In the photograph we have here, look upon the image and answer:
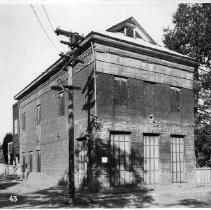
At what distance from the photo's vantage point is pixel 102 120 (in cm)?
1739

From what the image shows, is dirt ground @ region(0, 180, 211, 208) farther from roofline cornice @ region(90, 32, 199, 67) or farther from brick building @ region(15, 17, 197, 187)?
roofline cornice @ region(90, 32, 199, 67)

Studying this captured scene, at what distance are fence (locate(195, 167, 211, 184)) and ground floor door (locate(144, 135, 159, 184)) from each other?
133 inches

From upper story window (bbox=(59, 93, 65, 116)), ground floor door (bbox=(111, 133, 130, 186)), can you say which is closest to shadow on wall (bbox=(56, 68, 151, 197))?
ground floor door (bbox=(111, 133, 130, 186))

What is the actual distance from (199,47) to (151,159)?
15.4 meters

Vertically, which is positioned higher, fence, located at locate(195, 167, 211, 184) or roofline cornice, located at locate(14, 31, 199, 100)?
roofline cornice, located at locate(14, 31, 199, 100)

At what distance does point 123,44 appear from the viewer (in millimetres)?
18516

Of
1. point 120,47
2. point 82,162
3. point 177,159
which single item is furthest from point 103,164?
point 120,47

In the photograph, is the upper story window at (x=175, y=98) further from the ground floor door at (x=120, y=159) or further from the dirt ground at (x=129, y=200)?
the dirt ground at (x=129, y=200)

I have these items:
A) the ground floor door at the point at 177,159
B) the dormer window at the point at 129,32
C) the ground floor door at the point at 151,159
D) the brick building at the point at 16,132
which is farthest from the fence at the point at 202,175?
the brick building at the point at 16,132

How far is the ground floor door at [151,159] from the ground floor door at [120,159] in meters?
1.39

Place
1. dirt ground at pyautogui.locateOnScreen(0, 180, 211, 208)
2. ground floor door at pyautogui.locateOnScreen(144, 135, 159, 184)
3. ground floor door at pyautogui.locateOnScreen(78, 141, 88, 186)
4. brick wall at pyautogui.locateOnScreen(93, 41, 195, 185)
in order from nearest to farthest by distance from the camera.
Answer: dirt ground at pyautogui.locateOnScreen(0, 180, 211, 208), brick wall at pyautogui.locateOnScreen(93, 41, 195, 185), ground floor door at pyautogui.locateOnScreen(78, 141, 88, 186), ground floor door at pyautogui.locateOnScreen(144, 135, 159, 184)

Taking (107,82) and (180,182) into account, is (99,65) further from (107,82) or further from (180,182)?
(180,182)

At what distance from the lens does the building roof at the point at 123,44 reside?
17.9m

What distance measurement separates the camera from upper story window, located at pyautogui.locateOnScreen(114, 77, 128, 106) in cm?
1838
